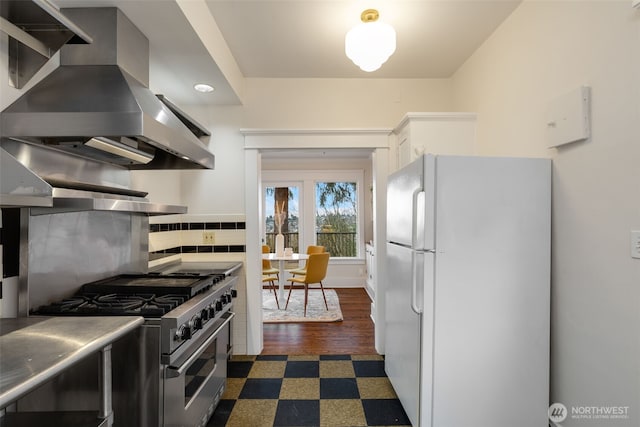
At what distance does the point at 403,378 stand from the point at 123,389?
1493 millimetres

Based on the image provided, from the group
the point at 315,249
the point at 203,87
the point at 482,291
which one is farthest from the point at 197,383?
the point at 315,249

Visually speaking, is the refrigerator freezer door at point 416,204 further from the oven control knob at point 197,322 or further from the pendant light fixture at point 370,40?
the oven control knob at point 197,322

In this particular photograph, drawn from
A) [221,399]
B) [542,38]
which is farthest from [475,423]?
[542,38]

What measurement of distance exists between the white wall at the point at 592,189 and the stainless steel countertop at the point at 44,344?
1.97 m

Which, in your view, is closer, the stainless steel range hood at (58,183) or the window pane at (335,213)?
the stainless steel range hood at (58,183)

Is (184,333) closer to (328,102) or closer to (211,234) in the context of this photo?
(211,234)

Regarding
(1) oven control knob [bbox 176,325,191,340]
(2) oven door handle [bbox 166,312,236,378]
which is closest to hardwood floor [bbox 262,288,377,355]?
(2) oven door handle [bbox 166,312,236,378]

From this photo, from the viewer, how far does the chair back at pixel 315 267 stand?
13.7 ft

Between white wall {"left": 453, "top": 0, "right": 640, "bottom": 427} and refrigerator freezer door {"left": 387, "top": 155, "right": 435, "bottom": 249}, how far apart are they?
2.23 feet

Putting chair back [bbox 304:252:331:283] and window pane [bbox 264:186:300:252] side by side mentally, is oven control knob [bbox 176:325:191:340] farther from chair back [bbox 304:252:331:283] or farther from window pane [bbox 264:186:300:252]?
window pane [bbox 264:186:300:252]

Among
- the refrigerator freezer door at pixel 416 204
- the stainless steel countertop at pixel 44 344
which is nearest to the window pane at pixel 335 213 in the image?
the refrigerator freezer door at pixel 416 204

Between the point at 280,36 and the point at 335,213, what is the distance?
3.88 m

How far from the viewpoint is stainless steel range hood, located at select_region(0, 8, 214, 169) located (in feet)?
4.20

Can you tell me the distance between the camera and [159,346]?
133 cm
